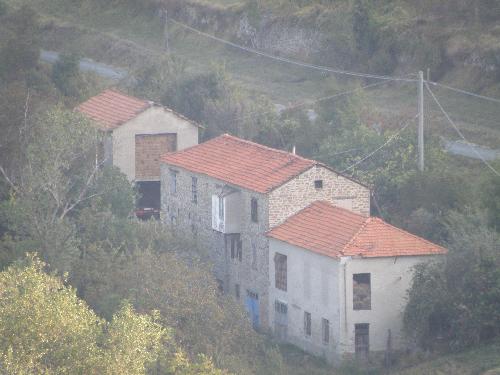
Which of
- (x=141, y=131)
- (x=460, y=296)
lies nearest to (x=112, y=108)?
(x=141, y=131)

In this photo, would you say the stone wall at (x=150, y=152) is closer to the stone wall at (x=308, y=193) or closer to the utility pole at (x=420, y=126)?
the utility pole at (x=420, y=126)

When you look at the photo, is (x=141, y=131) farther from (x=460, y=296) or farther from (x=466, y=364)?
(x=466, y=364)

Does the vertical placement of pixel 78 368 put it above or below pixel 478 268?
above

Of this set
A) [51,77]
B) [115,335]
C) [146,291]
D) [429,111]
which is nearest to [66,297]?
[115,335]

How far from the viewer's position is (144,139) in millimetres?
49844

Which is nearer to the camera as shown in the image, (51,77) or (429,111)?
(429,111)

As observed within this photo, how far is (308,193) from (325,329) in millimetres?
4523

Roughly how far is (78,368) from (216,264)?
18.4m

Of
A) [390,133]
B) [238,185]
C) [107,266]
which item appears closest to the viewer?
[107,266]

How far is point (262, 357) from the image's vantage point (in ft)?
114

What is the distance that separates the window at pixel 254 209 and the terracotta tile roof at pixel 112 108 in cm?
1048

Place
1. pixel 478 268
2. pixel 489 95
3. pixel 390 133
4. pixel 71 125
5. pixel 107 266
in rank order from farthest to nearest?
1. pixel 489 95
2. pixel 390 133
3. pixel 71 125
4. pixel 107 266
5. pixel 478 268

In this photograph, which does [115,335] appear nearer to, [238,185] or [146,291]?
[146,291]

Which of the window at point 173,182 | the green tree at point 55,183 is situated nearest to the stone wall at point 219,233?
the window at point 173,182
